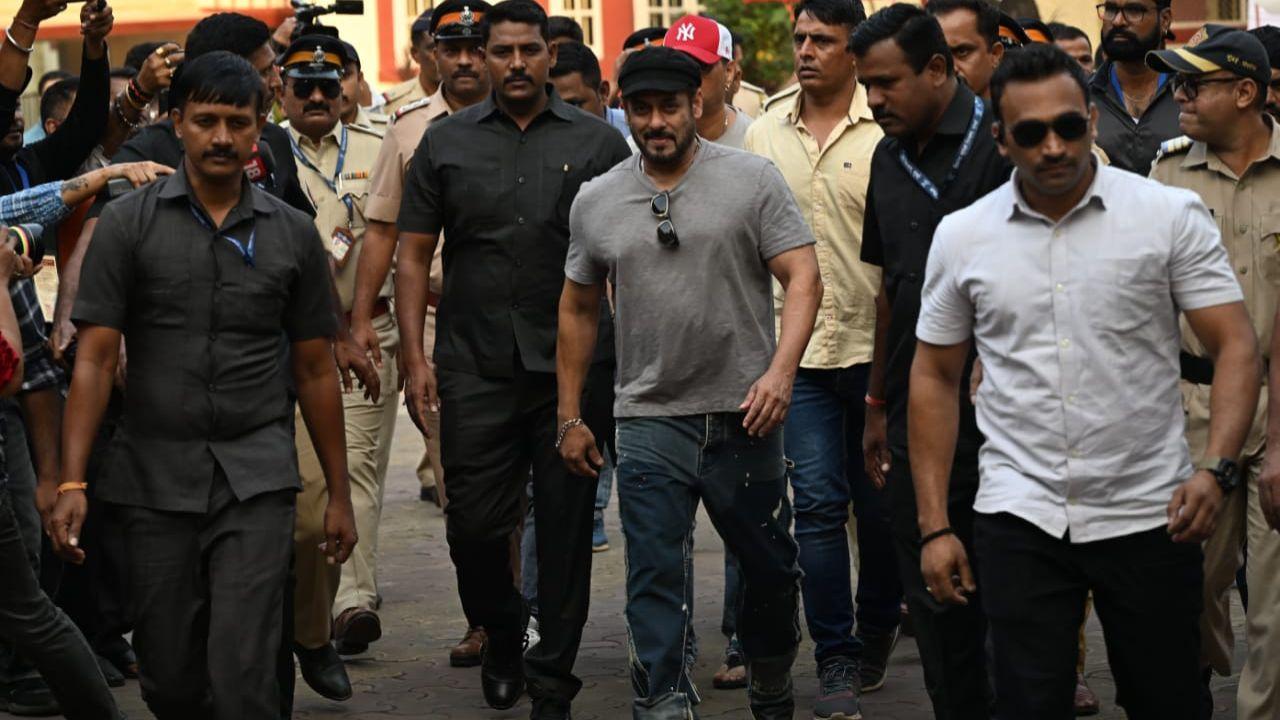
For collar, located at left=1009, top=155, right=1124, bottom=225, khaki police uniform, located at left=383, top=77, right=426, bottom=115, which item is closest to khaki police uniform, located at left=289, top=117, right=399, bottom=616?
khaki police uniform, located at left=383, top=77, right=426, bottom=115

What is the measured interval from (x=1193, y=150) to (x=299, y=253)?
291cm

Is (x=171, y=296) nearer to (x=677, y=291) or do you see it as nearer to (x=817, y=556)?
(x=677, y=291)

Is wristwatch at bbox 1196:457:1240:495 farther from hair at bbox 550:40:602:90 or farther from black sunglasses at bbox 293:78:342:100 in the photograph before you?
hair at bbox 550:40:602:90

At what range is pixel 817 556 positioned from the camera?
7.87 metres

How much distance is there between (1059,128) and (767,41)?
24.9m

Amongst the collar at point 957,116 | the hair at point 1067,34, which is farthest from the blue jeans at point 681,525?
the hair at point 1067,34

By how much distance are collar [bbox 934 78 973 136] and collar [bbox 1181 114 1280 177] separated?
923mm

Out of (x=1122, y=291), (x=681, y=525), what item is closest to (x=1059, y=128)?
(x=1122, y=291)

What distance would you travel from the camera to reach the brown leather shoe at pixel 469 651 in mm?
8617

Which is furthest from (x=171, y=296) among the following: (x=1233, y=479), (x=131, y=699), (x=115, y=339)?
(x=1233, y=479)

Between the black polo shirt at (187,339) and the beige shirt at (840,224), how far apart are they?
2349mm

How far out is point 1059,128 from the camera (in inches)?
208

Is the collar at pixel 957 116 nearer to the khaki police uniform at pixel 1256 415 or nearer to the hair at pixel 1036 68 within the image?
the khaki police uniform at pixel 1256 415

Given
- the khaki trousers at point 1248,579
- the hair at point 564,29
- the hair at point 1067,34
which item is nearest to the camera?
the khaki trousers at point 1248,579
